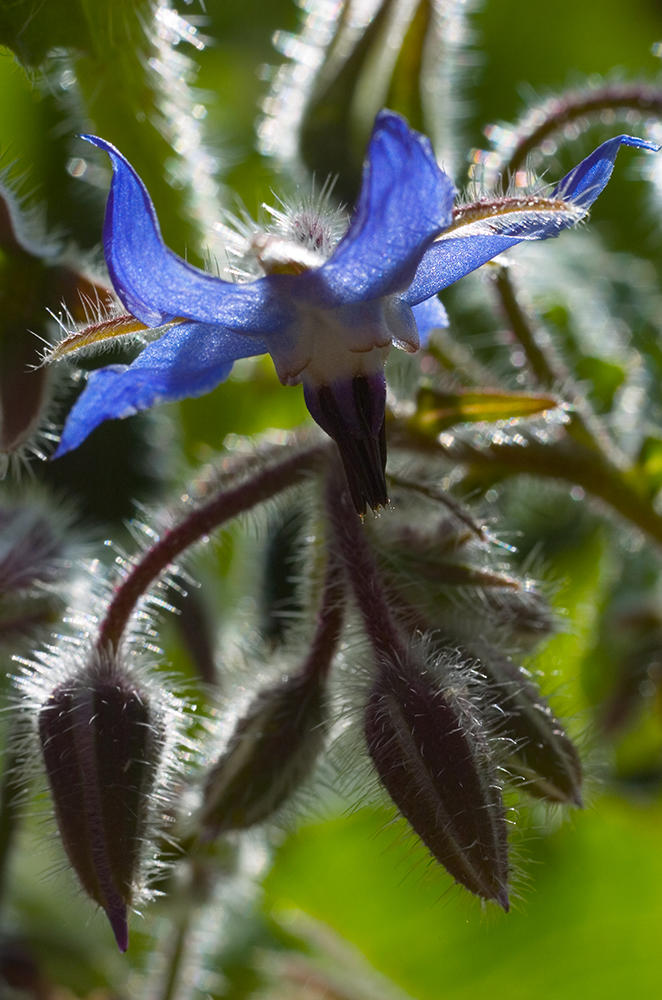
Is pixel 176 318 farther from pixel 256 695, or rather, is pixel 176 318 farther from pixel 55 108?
pixel 55 108

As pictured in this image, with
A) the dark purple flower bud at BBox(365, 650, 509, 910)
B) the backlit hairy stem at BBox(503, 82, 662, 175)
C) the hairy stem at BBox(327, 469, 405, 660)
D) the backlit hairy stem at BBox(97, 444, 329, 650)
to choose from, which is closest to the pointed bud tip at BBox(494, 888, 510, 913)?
the dark purple flower bud at BBox(365, 650, 509, 910)

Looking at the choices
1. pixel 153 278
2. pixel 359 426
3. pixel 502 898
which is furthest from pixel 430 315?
pixel 502 898

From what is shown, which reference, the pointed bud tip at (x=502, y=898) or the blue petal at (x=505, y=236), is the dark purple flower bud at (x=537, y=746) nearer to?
the pointed bud tip at (x=502, y=898)

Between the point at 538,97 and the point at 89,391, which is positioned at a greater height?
the point at 89,391

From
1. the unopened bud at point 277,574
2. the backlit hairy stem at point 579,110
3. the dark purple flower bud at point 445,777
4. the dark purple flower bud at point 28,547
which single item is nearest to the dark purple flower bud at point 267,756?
the dark purple flower bud at point 445,777

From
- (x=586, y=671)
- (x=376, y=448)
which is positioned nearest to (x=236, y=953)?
(x=586, y=671)

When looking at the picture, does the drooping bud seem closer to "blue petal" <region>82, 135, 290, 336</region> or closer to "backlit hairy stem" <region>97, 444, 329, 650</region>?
"backlit hairy stem" <region>97, 444, 329, 650</region>

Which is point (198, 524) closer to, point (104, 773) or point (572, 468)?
point (104, 773)
